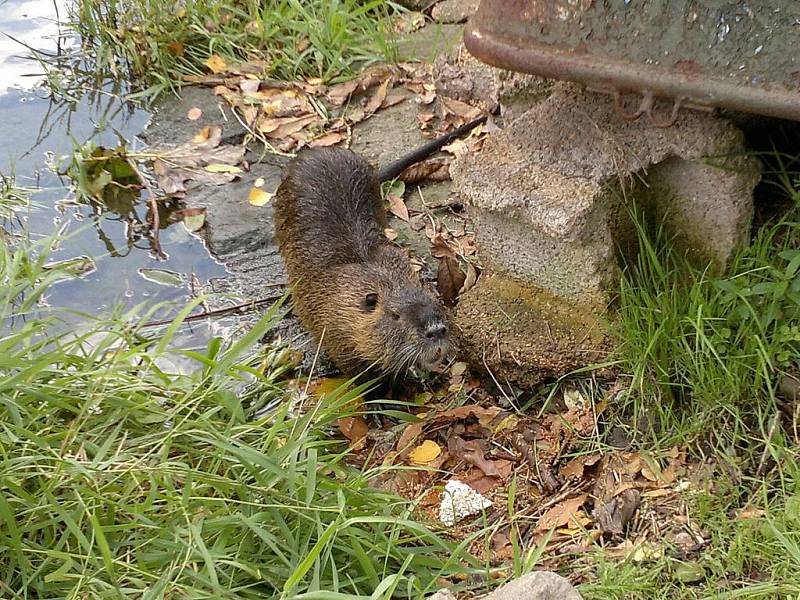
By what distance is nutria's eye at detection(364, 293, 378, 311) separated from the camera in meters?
3.39

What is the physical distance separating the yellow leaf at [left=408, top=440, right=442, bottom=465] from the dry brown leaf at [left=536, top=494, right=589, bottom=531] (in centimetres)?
46

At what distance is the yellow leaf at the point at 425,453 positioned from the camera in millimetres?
2965

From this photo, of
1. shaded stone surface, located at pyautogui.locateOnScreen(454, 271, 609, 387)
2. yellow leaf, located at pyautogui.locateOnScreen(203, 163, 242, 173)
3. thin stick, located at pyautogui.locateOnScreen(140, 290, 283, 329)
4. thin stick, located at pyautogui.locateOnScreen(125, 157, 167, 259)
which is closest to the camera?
shaded stone surface, located at pyautogui.locateOnScreen(454, 271, 609, 387)

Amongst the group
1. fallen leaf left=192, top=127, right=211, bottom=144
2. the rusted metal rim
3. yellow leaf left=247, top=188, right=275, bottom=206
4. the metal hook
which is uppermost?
the rusted metal rim

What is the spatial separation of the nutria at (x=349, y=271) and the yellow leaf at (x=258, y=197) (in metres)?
0.34

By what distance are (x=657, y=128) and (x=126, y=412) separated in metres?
1.55

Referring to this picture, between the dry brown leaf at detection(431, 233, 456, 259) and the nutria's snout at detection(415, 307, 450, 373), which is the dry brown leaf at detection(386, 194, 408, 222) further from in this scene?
the nutria's snout at detection(415, 307, 450, 373)

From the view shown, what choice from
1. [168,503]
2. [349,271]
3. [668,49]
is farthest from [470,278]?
[168,503]

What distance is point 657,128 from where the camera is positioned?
2623 millimetres

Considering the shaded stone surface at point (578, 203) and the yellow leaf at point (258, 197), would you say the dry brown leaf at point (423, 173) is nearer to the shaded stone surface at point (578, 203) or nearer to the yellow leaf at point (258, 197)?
the yellow leaf at point (258, 197)

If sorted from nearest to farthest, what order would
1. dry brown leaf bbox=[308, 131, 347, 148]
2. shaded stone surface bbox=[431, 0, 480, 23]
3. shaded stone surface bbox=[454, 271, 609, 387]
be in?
shaded stone surface bbox=[454, 271, 609, 387] → dry brown leaf bbox=[308, 131, 347, 148] → shaded stone surface bbox=[431, 0, 480, 23]

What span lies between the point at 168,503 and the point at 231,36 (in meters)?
3.17

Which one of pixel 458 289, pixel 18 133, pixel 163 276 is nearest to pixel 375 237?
pixel 458 289

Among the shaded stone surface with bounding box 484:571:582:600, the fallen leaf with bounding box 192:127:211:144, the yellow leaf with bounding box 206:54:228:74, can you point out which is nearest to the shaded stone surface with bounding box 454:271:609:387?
the shaded stone surface with bounding box 484:571:582:600
